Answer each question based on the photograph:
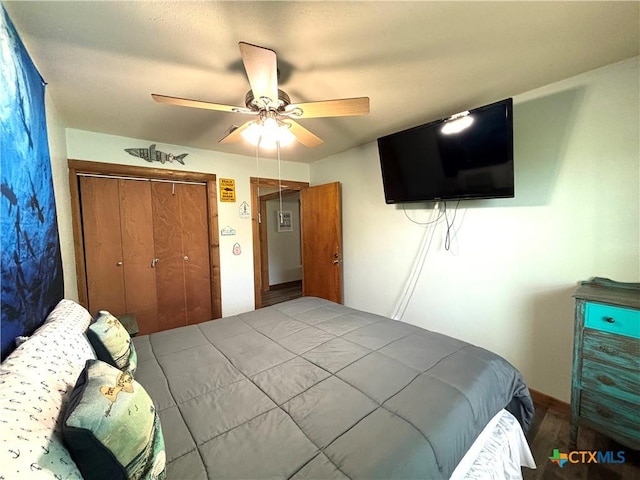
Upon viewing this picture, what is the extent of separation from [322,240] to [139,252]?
7.09 feet

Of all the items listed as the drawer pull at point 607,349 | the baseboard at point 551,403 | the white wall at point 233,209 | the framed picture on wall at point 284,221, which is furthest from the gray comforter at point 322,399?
the framed picture on wall at point 284,221

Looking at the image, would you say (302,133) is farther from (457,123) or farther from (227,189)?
(227,189)

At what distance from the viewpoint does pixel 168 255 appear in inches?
120

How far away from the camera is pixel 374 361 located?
139cm

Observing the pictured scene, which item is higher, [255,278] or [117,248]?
[117,248]

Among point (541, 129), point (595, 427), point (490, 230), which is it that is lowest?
point (595, 427)

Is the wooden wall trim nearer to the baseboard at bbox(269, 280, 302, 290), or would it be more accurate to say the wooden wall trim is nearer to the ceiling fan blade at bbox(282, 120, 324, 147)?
the ceiling fan blade at bbox(282, 120, 324, 147)

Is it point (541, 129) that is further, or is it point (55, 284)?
point (541, 129)

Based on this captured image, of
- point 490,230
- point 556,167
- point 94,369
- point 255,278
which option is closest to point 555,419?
point 490,230

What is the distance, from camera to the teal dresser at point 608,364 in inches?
54.7

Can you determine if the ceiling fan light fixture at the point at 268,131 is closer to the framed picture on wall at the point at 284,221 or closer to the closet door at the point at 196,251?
the closet door at the point at 196,251

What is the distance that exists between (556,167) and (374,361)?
190 centimetres

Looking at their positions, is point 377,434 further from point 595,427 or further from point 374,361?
point 595,427

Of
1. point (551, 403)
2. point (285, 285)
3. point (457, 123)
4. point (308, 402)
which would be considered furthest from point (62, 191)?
point (285, 285)
